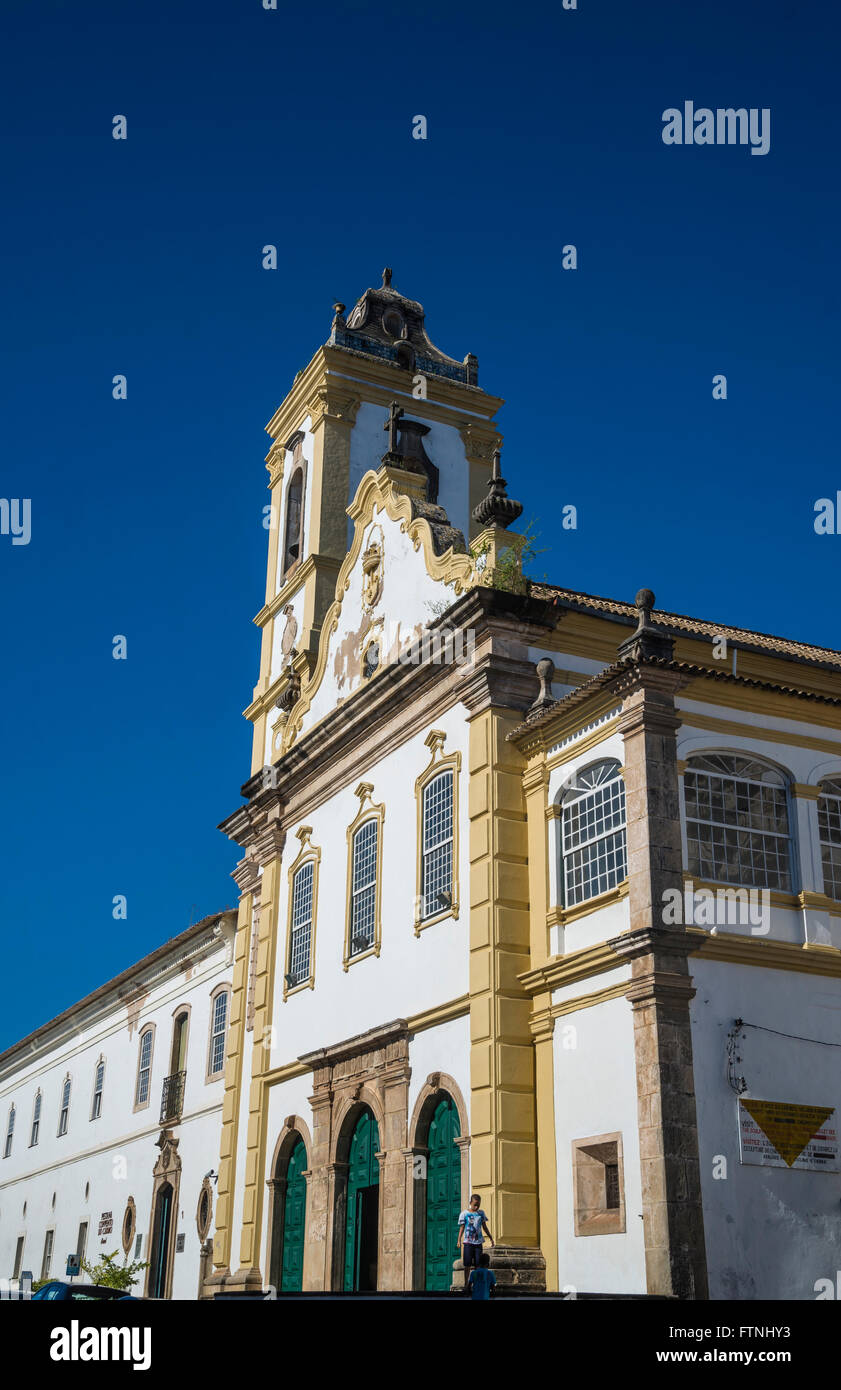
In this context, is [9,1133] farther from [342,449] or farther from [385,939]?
[385,939]

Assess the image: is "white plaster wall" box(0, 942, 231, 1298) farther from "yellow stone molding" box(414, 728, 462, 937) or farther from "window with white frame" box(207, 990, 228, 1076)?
"yellow stone molding" box(414, 728, 462, 937)

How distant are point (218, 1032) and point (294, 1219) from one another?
8949 mm

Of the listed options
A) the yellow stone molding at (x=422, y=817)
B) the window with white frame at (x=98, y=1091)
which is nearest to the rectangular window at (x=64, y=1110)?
the window with white frame at (x=98, y=1091)

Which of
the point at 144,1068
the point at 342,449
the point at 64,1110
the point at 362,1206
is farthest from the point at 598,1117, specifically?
the point at 64,1110

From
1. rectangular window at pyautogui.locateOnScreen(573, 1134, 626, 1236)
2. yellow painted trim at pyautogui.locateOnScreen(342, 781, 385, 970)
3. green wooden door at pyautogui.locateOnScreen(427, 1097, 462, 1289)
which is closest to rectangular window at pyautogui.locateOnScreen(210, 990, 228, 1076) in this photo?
yellow painted trim at pyautogui.locateOnScreen(342, 781, 385, 970)

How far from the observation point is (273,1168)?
74.5 feet

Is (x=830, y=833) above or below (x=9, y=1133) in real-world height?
below

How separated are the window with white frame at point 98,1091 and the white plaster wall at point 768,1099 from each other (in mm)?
27297

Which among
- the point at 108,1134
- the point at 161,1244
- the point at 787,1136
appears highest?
the point at 108,1134

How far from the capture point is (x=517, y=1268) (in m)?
15.3

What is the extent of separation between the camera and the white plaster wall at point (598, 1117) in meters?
14.0
